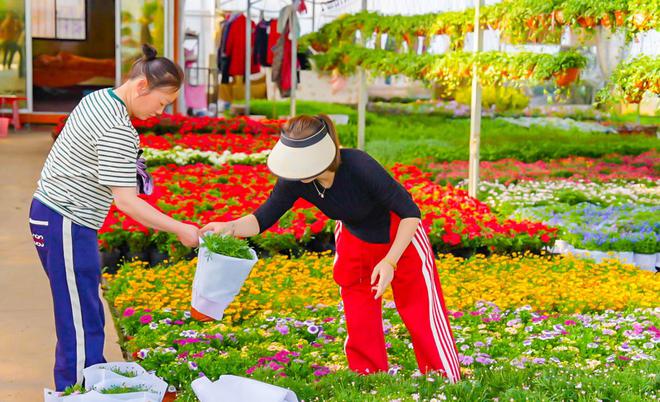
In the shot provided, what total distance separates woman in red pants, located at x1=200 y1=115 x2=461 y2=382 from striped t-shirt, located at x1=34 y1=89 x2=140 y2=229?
0.48m

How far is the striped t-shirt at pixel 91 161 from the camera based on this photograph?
125 inches

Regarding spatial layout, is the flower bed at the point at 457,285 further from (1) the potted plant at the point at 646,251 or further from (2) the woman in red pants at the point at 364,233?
(2) the woman in red pants at the point at 364,233

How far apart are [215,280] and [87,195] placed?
54cm

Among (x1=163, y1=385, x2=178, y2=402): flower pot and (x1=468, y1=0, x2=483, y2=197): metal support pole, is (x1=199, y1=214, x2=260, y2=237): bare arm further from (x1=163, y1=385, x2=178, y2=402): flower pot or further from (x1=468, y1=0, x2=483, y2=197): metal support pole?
(x1=468, y1=0, x2=483, y2=197): metal support pole

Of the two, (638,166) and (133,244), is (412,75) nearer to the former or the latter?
(638,166)

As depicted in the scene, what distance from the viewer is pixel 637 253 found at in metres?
6.63

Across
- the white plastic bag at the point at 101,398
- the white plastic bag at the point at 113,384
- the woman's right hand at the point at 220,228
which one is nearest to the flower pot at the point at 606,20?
the woman's right hand at the point at 220,228

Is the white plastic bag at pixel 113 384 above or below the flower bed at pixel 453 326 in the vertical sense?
above

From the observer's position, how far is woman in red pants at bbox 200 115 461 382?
3352mm

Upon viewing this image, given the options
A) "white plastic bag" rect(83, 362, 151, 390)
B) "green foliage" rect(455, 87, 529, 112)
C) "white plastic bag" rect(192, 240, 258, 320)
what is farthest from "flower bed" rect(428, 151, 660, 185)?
"green foliage" rect(455, 87, 529, 112)

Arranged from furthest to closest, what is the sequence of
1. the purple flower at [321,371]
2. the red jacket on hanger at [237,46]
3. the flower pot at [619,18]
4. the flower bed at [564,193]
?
the red jacket on hanger at [237,46] → the flower bed at [564,193] → the flower pot at [619,18] → the purple flower at [321,371]

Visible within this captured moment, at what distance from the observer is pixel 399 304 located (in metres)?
3.64

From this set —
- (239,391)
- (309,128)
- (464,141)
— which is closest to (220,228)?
(309,128)

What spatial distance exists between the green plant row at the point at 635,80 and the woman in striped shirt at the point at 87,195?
4.36m
